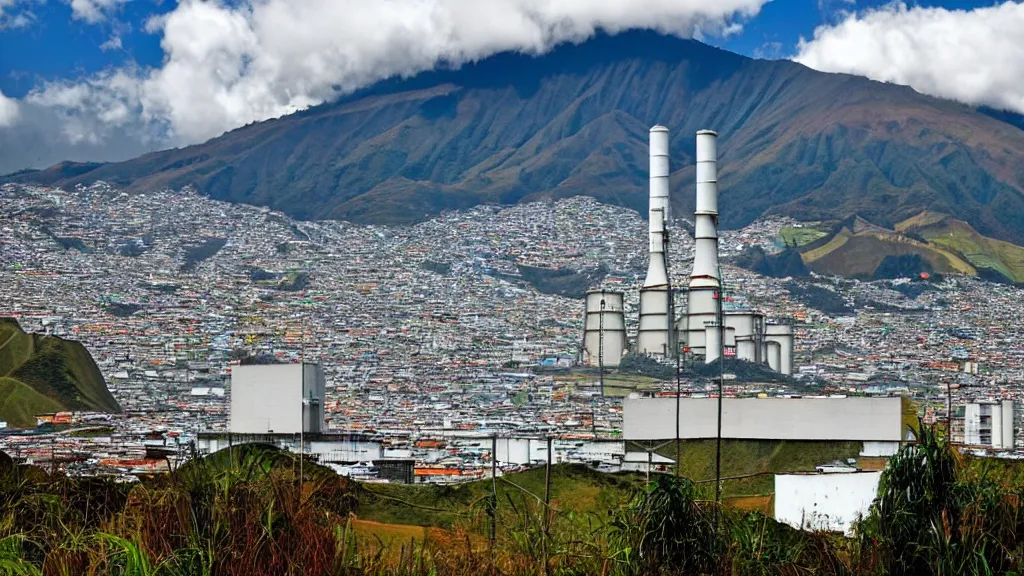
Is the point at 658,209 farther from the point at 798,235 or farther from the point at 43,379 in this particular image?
the point at 798,235

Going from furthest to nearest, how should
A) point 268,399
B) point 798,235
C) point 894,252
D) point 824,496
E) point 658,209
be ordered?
point 798,235 → point 894,252 → point 658,209 → point 268,399 → point 824,496

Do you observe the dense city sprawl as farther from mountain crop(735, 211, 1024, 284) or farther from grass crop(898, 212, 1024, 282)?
grass crop(898, 212, 1024, 282)

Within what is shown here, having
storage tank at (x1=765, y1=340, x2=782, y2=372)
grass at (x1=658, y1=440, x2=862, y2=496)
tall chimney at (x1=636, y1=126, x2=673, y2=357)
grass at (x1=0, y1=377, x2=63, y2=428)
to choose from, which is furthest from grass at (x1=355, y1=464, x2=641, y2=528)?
grass at (x1=0, y1=377, x2=63, y2=428)

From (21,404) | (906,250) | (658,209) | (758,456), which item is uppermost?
(906,250)

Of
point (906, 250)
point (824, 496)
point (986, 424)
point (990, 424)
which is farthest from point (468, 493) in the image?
point (906, 250)

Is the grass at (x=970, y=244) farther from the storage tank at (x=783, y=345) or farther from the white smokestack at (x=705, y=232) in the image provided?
the white smokestack at (x=705, y=232)

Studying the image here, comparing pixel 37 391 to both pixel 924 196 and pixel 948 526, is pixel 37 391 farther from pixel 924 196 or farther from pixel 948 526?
pixel 924 196
